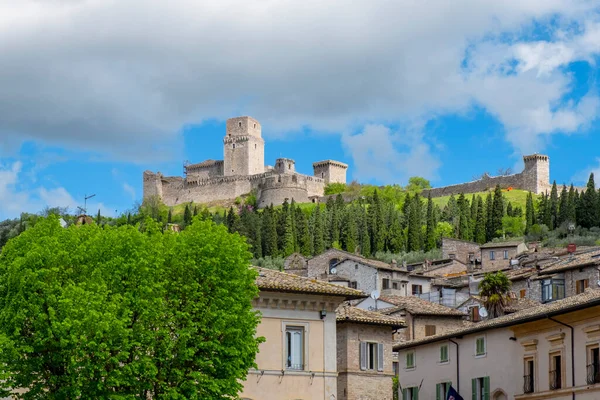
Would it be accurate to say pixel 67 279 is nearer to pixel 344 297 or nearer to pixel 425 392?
pixel 344 297

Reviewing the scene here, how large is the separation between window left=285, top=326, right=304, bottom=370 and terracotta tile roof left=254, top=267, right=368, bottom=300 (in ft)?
5.77

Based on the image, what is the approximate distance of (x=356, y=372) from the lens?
54750 mm

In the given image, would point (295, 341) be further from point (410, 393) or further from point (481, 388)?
point (410, 393)

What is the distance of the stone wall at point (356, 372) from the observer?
179ft

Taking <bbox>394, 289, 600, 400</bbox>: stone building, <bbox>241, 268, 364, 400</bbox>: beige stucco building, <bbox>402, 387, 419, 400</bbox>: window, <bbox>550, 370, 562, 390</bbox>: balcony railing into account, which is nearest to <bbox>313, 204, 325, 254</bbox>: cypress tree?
<bbox>402, 387, 419, 400</bbox>: window

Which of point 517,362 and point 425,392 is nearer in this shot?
point 517,362

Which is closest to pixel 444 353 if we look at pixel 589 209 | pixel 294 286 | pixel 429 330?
pixel 429 330

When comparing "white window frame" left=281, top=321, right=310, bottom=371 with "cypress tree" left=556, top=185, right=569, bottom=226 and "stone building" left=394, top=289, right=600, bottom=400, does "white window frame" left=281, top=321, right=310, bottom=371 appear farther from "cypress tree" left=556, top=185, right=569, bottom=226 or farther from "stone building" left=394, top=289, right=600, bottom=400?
"cypress tree" left=556, top=185, right=569, bottom=226

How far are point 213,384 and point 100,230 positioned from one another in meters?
7.90

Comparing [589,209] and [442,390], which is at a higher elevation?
[589,209]

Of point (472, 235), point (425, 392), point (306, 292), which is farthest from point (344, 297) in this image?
point (472, 235)

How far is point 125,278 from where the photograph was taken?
4322 cm

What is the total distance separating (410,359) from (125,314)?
29599 millimetres

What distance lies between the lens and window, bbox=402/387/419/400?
66.6 metres
